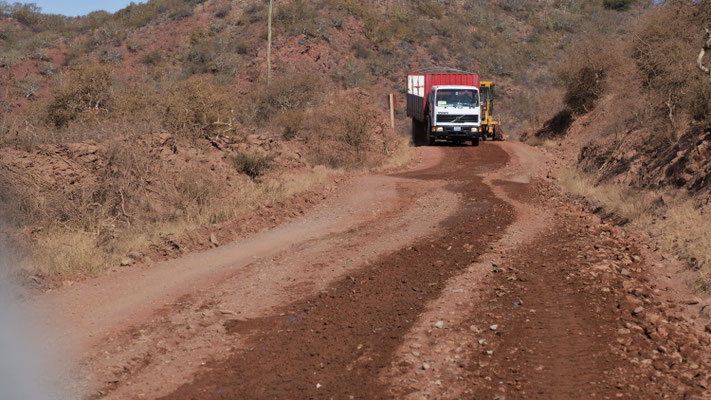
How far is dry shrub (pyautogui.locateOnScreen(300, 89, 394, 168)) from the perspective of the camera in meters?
22.4

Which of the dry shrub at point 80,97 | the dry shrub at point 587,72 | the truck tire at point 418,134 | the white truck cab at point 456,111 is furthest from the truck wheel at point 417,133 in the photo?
the dry shrub at point 80,97

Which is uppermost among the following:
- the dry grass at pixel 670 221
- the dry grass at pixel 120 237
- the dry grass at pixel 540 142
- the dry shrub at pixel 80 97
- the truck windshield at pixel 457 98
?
the dry shrub at pixel 80 97

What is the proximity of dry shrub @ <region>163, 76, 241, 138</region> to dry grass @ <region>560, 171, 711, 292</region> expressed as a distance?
384 inches

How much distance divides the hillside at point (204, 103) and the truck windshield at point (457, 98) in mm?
2613

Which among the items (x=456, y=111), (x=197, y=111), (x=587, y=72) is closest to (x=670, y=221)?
(x=197, y=111)

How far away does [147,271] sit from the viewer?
921cm

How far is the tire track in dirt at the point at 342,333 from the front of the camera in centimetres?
518

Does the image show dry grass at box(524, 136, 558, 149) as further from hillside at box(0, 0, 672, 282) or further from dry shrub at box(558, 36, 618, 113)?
hillside at box(0, 0, 672, 282)

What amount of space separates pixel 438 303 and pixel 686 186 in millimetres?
6352

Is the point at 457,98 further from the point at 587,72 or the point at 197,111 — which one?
the point at 197,111

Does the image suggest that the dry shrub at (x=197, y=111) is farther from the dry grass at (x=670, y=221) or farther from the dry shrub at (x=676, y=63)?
the dry shrub at (x=676, y=63)

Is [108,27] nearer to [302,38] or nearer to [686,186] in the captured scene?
[302,38]

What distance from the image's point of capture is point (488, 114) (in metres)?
33.6

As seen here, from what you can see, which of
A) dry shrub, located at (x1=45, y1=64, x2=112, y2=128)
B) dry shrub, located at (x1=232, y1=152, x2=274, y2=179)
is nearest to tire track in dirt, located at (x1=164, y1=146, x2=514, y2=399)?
dry shrub, located at (x1=232, y1=152, x2=274, y2=179)
